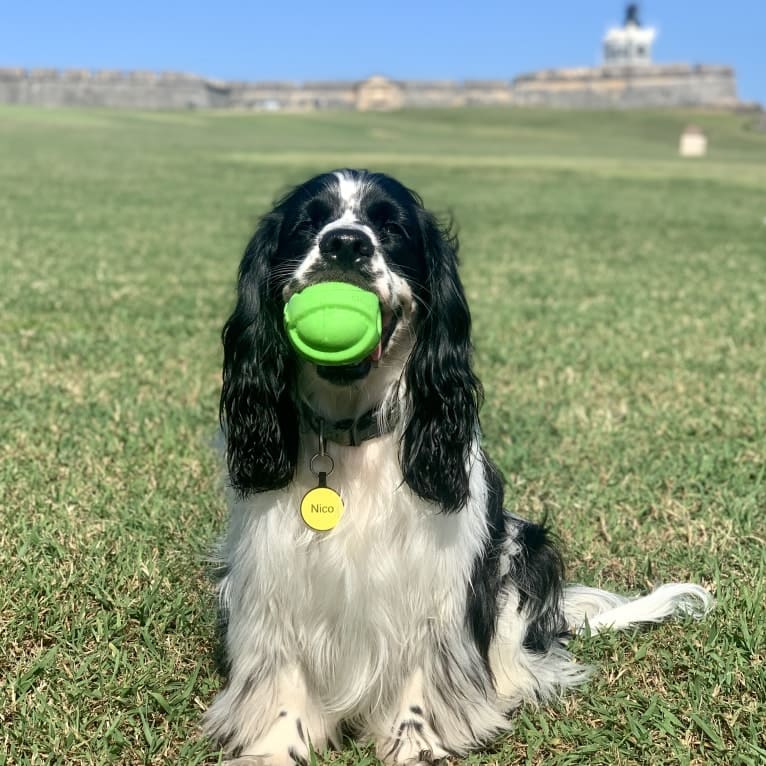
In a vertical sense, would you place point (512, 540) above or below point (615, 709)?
above

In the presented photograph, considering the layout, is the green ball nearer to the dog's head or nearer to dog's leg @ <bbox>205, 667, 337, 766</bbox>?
the dog's head

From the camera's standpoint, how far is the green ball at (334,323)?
226 centimetres

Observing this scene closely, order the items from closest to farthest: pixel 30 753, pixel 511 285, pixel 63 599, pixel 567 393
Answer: pixel 30 753 < pixel 63 599 < pixel 567 393 < pixel 511 285

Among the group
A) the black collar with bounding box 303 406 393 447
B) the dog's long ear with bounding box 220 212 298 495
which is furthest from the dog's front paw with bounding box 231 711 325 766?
the black collar with bounding box 303 406 393 447

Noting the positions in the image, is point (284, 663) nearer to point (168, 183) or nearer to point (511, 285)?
point (511, 285)

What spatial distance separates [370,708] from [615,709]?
73 centimetres

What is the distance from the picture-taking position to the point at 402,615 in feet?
8.57

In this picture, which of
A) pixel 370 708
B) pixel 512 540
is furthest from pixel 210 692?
pixel 512 540

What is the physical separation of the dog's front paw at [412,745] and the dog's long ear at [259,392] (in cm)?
80

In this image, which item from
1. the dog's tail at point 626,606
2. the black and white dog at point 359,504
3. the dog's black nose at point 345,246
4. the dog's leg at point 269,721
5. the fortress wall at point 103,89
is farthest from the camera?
the fortress wall at point 103,89

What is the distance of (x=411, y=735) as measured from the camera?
2695 mm

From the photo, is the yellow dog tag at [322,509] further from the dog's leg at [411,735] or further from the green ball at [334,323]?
the dog's leg at [411,735]

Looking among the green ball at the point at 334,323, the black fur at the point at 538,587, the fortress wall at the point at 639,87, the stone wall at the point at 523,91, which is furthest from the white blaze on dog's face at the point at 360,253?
the fortress wall at the point at 639,87

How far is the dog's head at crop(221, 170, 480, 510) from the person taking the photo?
2533 mm
